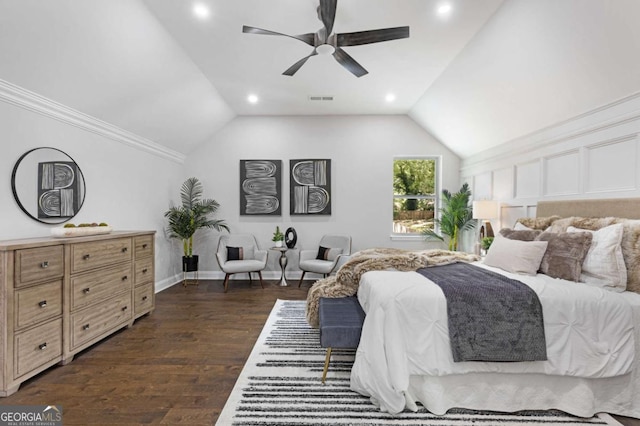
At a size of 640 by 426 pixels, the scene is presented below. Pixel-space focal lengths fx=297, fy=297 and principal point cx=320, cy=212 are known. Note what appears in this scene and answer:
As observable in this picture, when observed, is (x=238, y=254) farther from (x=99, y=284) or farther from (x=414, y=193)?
(x=414, y=193)

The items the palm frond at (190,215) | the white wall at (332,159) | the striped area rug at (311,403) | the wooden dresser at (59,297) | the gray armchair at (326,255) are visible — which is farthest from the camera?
the white wall at (332,159)

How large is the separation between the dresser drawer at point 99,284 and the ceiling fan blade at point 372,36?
3.11 m

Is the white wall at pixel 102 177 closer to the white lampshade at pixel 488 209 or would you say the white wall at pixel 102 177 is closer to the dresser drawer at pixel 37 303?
the dresser drawer at pixel 37 303

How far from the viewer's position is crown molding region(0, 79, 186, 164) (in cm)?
256

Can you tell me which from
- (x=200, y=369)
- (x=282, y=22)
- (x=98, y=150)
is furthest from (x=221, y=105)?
(x=200, y=369)

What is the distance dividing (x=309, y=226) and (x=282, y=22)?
346 centimetres

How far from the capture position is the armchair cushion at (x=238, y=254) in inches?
203

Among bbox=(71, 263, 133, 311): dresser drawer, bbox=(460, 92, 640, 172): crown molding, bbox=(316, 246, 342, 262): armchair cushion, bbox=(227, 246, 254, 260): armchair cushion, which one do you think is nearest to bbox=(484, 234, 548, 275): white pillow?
bbox=(460, 92, 640, 172): crown molding

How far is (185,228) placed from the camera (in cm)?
497

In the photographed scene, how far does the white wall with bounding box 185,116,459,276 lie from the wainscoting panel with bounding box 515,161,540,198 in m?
1.78

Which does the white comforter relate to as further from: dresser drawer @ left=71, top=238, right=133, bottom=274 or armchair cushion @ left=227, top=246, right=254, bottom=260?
armchair cushion @ left=227, top=246, right=254, bottom=260

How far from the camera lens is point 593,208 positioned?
2760mm

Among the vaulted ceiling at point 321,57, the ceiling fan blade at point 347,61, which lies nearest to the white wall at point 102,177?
the vaulted ceiling at point 321,57

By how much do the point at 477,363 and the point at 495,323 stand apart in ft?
0.90
